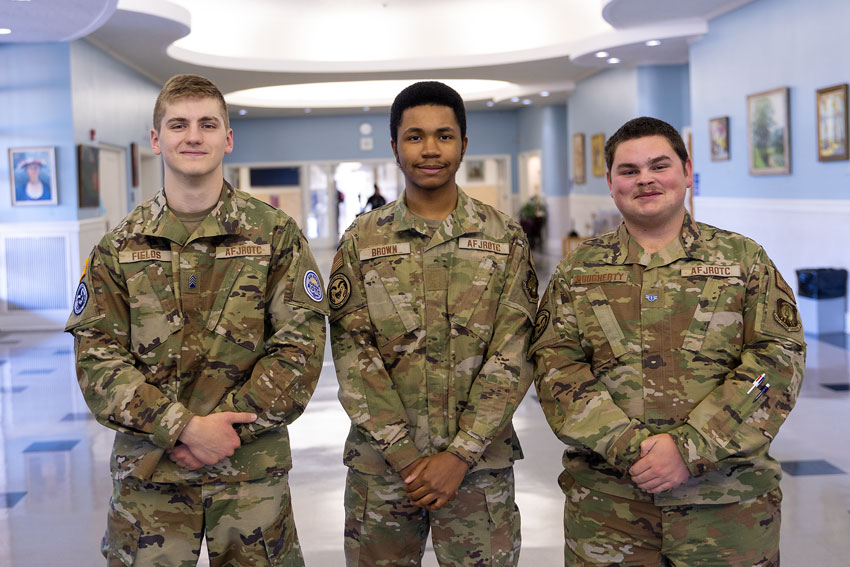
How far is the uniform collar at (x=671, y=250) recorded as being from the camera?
2031 millimetres

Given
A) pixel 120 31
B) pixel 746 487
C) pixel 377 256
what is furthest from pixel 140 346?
pixel 120 31

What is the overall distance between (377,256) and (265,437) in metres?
0.55

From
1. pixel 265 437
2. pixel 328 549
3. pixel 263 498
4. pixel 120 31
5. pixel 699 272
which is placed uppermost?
pixel 120 31

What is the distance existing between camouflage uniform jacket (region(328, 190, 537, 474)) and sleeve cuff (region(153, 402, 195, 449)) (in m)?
0.42

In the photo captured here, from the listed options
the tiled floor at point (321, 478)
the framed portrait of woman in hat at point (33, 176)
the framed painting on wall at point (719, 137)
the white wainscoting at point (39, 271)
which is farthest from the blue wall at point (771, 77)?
the framed portrait of woman in hat at point (33, 176)

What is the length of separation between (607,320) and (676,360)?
0.61 feet

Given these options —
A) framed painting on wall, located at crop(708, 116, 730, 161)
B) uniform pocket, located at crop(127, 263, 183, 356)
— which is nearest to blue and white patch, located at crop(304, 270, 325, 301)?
uniform pocket, located at crop(127, 263, 183, 356)

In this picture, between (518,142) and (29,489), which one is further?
(518,142)

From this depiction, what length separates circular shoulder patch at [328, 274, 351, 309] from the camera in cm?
222

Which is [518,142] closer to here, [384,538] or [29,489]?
[29,489]

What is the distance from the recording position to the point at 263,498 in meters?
2.07

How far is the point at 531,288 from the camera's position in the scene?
2.28 meters

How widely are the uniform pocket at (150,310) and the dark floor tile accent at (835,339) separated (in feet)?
21.9

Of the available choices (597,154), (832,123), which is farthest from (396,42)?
(832,123)
